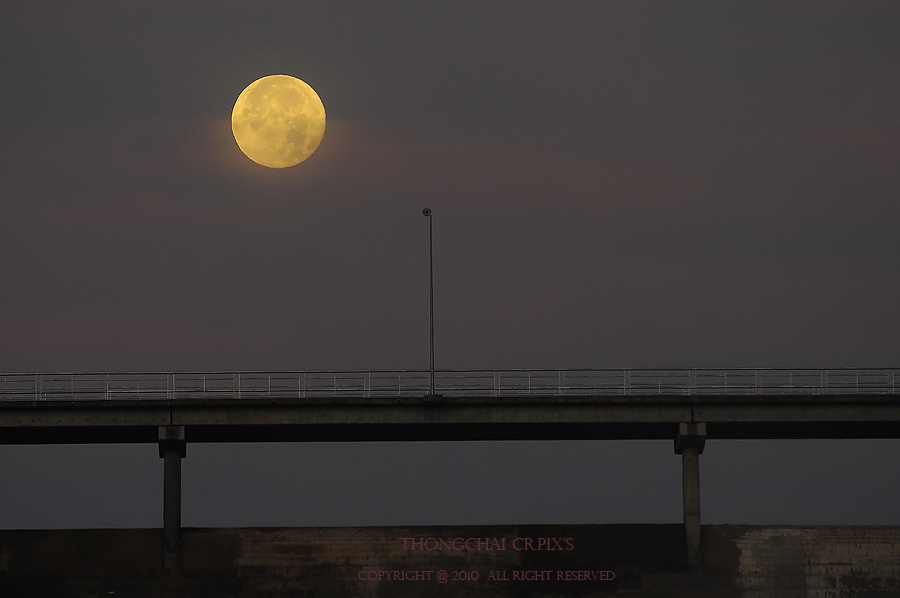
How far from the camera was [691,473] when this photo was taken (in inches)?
2451

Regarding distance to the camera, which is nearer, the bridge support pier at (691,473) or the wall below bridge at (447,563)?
the wall below bridge at (447,563)

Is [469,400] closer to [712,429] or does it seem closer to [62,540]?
[712,429]

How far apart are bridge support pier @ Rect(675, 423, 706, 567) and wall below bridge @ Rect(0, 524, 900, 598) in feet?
2.00

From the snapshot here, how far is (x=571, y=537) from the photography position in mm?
61656

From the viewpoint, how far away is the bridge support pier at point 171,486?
60.4 metres

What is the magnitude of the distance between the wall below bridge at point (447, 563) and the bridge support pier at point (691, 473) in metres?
0.61

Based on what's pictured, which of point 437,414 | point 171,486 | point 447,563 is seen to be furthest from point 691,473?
point 171,486

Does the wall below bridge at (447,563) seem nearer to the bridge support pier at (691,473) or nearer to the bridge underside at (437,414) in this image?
the bridge support pier at (691,473)

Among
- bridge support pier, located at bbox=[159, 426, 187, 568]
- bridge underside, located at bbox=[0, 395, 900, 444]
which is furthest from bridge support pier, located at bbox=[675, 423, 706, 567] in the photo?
bridge support pier, located at bbox=[159, 426, 187, 568]

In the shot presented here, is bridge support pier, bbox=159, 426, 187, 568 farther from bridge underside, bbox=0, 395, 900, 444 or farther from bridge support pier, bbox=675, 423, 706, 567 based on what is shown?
bridge support pier, bbox=675, 423, 706, 567

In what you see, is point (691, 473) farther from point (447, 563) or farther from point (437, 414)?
point (437, 414)

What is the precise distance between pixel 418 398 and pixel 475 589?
8.77 m

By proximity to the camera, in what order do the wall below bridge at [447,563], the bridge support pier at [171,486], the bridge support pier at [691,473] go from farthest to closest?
the bridge support pier at [691,473], the wall below bridge at [447,563], the bridge support pier at [171,486]

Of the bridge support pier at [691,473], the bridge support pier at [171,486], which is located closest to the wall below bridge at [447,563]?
the bridge support pier at [171,486]
